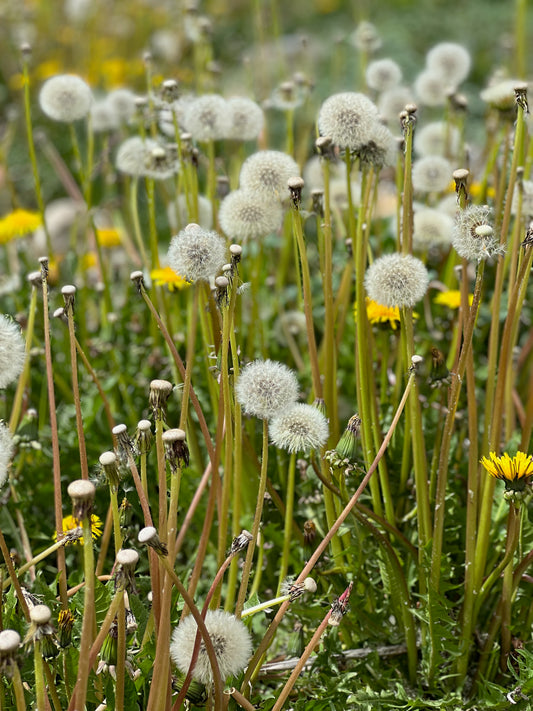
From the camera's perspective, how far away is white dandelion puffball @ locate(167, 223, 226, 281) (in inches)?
39.5

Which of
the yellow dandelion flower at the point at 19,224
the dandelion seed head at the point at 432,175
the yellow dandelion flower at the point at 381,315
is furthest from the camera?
the yellow dandelion flower at the point at 19,224

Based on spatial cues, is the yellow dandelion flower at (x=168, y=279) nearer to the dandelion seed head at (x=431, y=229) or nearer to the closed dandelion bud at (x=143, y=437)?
the dandelion seed head at (x=431, y=229)

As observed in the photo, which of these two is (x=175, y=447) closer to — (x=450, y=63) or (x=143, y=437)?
(x=143, y=437)

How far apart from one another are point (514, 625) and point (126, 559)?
0.69 metres

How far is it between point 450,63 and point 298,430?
4.45 feet

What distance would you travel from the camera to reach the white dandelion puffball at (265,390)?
3.21 feet

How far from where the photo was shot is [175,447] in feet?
2.82

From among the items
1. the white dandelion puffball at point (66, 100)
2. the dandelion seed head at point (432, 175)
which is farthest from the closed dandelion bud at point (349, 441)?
the white dandelion puffball at point (66, 100)

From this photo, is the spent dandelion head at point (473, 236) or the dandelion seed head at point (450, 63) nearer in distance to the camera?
the spent dandelion head at point (473, 236)

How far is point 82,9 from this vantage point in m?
4.28

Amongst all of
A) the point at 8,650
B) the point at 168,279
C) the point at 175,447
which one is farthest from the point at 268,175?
the point at 8,650

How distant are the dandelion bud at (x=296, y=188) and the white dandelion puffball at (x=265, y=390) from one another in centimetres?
23

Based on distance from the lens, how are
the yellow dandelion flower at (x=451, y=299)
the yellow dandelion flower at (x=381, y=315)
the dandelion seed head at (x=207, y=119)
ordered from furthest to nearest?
the yellow dandelion flower at (x=451, y=299) → the dandelion seed head at (x=207, y=119) → the yellow dandelion flower at (x=381, y=315)

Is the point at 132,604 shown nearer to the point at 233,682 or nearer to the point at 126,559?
the point at 233,682
